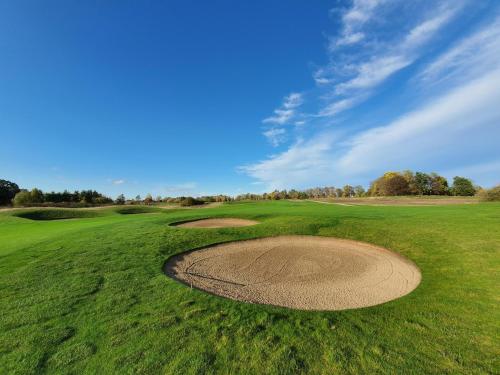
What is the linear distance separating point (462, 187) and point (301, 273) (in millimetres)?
88282

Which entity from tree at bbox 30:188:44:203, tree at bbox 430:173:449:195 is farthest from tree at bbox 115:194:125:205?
tree at bbox 430:173:449:195

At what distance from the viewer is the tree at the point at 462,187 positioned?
70.7m

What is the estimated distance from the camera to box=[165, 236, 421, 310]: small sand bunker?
296 inches

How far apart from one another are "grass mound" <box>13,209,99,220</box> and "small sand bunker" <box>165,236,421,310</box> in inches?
1362

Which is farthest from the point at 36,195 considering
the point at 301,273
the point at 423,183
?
the point at 423,183

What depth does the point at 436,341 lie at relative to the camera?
5.12m

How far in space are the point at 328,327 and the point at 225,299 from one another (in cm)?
282

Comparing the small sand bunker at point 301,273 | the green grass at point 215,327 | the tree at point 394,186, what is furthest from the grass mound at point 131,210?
the tree at point 394,186

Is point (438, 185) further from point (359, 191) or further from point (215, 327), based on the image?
point (215, 327)

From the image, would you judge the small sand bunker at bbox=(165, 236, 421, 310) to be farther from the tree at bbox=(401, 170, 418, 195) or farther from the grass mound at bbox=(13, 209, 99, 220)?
the tree at bbox=(401, 170, 418, 195)

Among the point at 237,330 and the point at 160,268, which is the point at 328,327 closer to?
the point at 237,330

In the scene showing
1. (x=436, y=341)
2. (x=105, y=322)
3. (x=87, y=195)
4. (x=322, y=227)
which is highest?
(x=87, y=195)

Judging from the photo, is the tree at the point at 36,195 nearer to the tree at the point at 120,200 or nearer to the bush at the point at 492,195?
the tree at the point at 120,200

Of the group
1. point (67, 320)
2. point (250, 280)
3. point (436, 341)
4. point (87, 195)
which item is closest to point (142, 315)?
point (67, 320)
